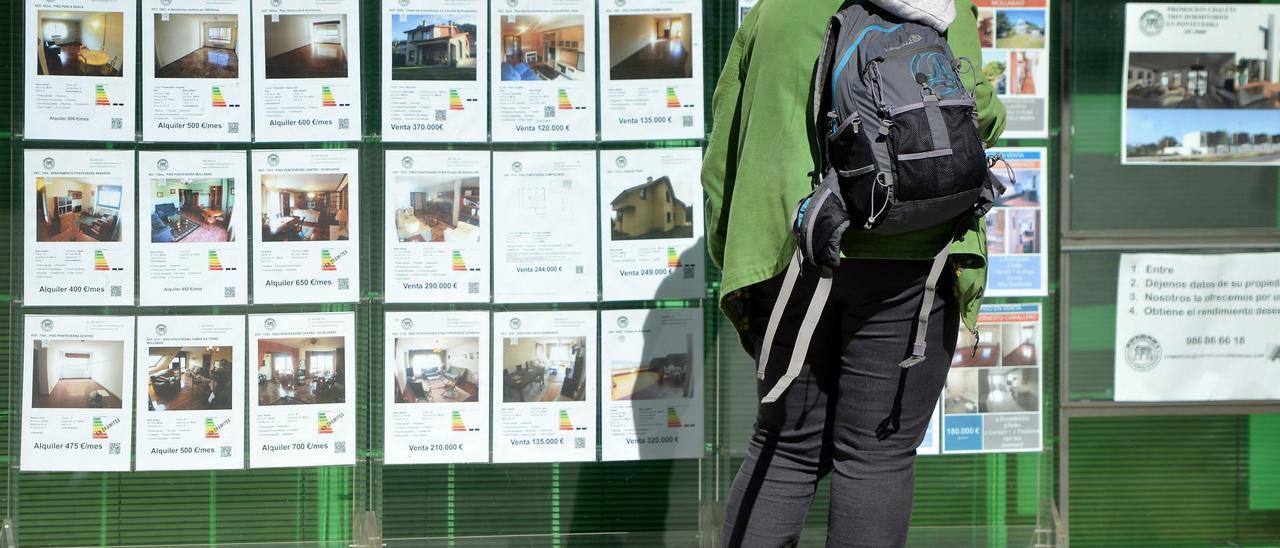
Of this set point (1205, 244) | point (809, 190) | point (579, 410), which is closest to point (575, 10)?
point (579, 410)

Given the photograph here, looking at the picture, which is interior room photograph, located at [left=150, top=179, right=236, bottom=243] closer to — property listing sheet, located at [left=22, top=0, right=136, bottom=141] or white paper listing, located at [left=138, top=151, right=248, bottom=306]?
white paper listing, located at [left=138, top=151, right=248, bottom=306]

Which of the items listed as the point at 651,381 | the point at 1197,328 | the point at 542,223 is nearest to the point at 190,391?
the point at 542,223

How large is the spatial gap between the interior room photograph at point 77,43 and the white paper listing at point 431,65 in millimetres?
811

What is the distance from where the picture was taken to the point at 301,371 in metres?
3.71

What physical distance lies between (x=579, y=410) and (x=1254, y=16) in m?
2.50

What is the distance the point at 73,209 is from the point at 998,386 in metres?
2.94

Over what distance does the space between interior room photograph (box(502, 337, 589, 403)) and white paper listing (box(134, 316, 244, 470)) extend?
83 cm

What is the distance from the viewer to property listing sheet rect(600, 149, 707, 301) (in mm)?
3715

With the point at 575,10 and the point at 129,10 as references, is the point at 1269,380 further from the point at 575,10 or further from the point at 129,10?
the point at 129,10

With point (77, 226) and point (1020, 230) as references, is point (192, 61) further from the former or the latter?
point (1020, 230)

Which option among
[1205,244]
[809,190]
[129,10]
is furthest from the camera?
[1205,244]

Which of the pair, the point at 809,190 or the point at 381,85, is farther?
the point at 381,85

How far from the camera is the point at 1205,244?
3848 mm

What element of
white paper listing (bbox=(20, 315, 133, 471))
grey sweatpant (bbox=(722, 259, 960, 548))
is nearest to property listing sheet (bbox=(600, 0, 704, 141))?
grey sweatpant (bbox=(722, 259, 960, 548))
